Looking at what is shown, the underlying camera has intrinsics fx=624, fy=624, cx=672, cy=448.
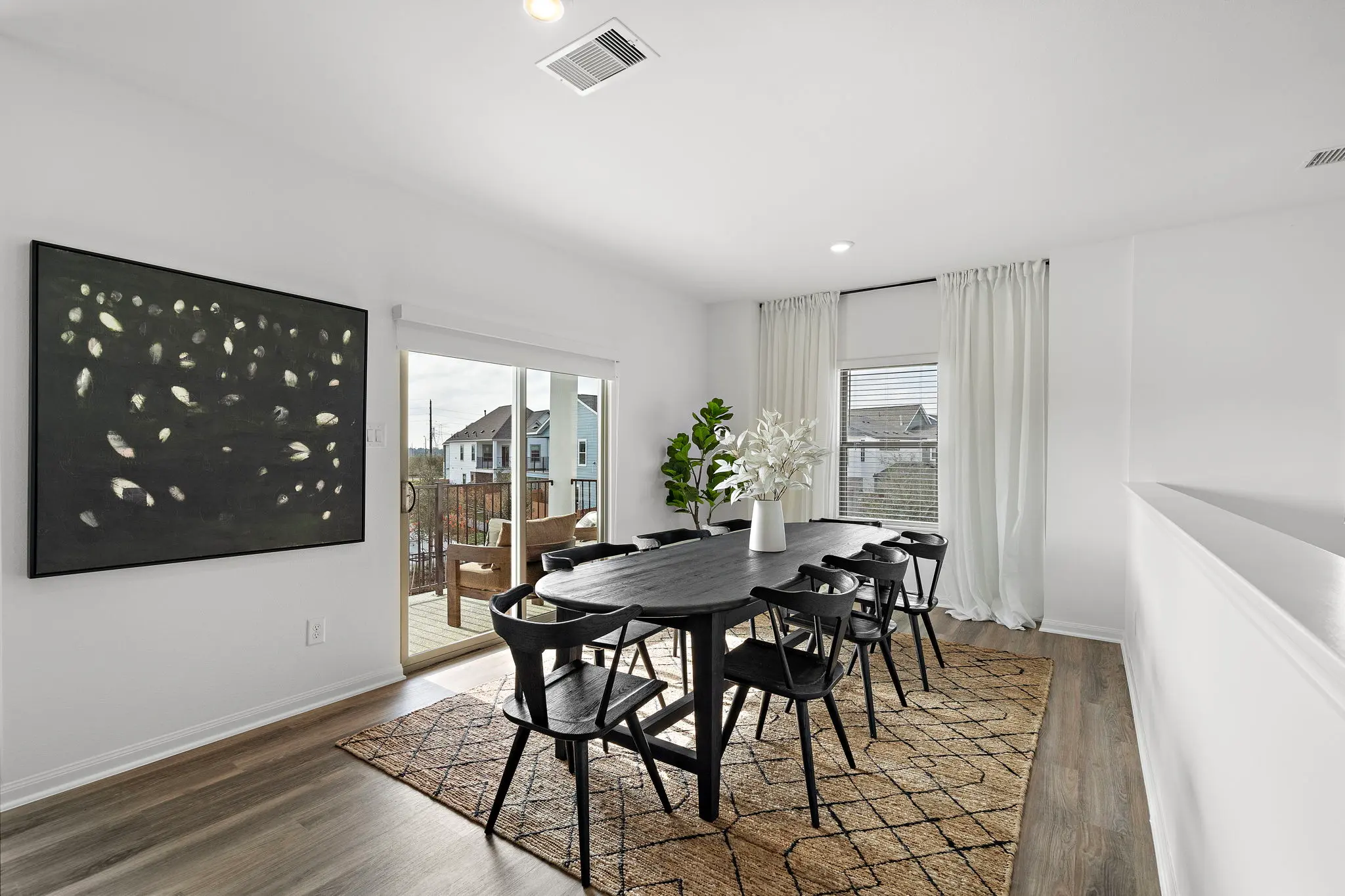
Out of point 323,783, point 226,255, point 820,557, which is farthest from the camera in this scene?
point 820,557

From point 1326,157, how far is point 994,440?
225 centimetres

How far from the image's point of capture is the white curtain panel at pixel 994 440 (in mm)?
4488

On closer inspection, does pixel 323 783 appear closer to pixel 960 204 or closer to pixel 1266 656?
pixel 1266 656

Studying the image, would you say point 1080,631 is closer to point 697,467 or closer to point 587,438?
point 697,467

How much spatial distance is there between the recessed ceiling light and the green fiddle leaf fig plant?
134 inches

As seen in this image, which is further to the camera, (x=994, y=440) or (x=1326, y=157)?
(x=994, y=440)

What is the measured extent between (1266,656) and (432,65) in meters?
2.80

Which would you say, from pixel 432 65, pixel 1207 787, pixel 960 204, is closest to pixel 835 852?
pixel 1207 787

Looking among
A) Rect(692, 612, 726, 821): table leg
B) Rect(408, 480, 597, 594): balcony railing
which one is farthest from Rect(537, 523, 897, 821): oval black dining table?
Rect(408, 480, 597, 594): balcony railing

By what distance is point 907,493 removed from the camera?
5195 mm

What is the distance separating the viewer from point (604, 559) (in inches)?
125

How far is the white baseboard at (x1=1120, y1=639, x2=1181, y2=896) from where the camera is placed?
1742 millimetres

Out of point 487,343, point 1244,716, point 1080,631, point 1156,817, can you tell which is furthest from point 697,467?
point 1244,716

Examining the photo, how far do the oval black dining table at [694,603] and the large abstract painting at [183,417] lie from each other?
1355 millimetres
